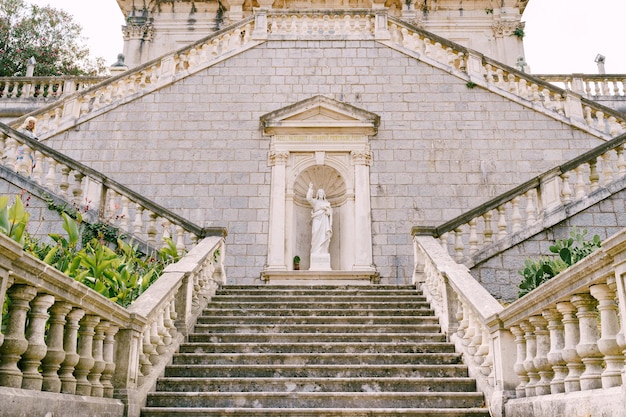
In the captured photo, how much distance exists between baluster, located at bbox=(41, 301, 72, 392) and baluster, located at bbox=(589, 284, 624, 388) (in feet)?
10.3

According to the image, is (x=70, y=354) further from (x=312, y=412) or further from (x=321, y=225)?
(x=321, y=225)

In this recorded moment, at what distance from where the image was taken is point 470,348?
5.75 metres

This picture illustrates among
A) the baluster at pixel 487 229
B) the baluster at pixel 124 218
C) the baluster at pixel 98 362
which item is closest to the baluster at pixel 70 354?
the baluster at pixel 98 362

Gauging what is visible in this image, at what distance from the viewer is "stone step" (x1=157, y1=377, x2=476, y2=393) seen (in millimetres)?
5434

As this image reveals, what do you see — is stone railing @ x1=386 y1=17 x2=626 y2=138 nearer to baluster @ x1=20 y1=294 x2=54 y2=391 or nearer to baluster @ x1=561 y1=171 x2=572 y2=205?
baluster @ x1=561 y1=171 x2=572 y2=205

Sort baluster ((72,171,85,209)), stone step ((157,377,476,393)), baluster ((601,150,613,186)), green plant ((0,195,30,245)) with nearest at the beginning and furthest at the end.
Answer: green plant ((0,195,30,245)) < stone step ((157,377,476,393)) < baluster ((601,150,613,186)) < baluster ((72,171,85,209))

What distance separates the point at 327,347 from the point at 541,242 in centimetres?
390

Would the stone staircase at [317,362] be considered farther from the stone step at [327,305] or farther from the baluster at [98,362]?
the baluster at [98,362]

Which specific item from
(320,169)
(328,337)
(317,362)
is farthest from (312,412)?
(320,169)

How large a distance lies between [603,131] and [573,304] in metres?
8.96

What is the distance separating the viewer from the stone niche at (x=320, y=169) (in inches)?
445

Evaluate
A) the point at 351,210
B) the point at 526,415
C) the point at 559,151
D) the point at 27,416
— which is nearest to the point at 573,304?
the point at 526,415

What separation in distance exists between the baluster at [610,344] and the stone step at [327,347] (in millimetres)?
2987

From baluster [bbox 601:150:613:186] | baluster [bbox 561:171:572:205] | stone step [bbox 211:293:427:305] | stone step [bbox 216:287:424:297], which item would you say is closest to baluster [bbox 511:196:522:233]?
baluster [bbox 561:171:572:205]
